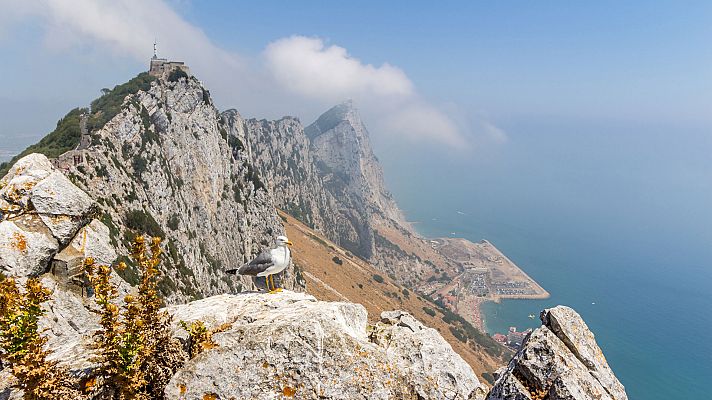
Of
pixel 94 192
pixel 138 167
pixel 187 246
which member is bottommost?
pixel 187 246

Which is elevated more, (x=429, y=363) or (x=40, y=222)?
(x=429, y=363)

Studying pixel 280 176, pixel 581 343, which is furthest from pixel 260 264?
pixel 280 176

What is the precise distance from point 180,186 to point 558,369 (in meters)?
62.9

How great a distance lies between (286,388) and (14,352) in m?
4.75

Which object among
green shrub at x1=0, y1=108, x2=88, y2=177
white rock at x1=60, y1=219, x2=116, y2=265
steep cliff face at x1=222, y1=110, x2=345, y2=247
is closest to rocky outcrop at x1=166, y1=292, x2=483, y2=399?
white rock at x1=60, y1=219, x2=116, y2=265

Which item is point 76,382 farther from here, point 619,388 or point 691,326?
point 691,326

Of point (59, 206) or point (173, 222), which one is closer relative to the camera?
point (59, 206)

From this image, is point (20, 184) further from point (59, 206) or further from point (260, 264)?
point (260, 264)

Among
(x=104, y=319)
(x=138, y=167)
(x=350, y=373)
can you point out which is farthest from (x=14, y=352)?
(x=138, y=167)

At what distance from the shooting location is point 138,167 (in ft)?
166

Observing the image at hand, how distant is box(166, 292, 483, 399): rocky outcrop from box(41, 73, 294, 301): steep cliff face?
25064 millimetres

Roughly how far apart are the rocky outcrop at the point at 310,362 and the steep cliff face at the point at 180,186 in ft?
82.2

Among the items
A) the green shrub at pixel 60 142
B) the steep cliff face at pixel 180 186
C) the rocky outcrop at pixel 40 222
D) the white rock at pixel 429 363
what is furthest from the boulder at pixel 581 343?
the green shrub at pixel 60 142

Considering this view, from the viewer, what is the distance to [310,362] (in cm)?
803
